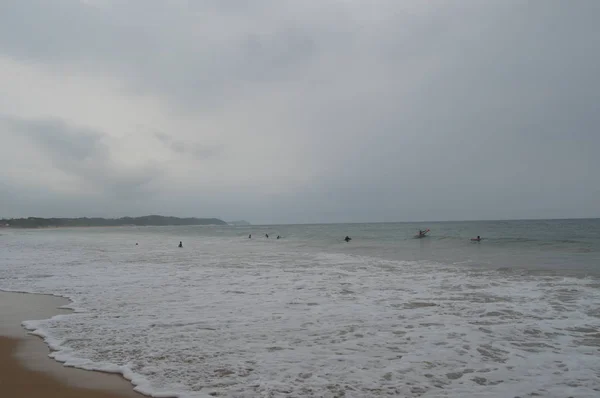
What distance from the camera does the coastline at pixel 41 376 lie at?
4.32 m

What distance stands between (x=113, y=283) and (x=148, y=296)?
3.05 m

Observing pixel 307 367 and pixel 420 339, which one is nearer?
pixel 307 367

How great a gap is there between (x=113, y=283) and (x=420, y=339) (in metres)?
10.1

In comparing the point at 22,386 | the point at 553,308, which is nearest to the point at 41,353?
the point at 22,386

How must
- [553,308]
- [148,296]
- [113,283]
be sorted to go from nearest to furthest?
[553,308]
[148,296]
[113,283]

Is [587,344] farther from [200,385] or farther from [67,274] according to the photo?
[67,274]

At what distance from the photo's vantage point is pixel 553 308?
27.6 ft

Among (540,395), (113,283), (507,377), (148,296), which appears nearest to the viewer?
(540,395)

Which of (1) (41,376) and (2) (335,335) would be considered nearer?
(1) (41,376)

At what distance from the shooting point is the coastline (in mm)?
4324

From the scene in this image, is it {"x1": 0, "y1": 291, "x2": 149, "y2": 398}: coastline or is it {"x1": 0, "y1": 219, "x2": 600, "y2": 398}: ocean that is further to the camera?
{"x1": 0, "y1": 219, "x2": 600, "y2": 398}: ocean

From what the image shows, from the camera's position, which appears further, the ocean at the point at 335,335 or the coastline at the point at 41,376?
the ocean at the point at 335,335

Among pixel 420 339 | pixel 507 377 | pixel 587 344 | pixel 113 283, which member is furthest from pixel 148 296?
pixel 587 344

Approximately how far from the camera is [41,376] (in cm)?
480
